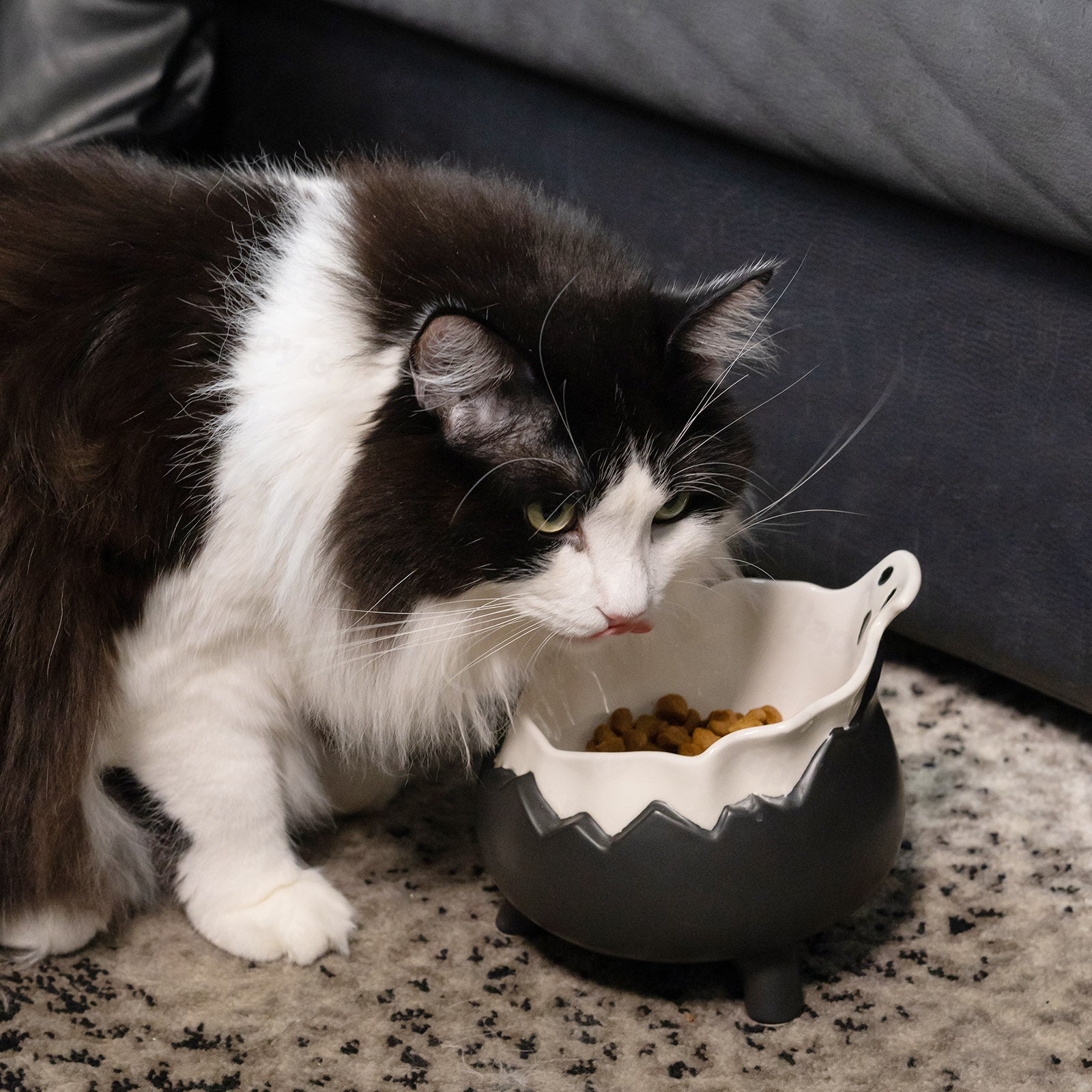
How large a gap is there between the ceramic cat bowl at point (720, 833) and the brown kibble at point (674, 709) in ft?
0.47

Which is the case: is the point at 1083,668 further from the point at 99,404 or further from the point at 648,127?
the point at 99,404

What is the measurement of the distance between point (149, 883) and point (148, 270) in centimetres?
56

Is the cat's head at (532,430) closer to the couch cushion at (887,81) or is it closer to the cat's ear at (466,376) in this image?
the cat's ear at (466,376)

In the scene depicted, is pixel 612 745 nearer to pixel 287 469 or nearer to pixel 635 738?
pixel 635 738

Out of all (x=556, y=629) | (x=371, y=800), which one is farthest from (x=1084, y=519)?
(x=371, y=800)

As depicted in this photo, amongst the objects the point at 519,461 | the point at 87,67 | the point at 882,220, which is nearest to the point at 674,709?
the point at 519,461

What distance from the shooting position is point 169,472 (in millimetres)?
959

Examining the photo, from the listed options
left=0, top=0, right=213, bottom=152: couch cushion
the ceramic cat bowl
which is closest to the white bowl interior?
the ceramic cat bowl

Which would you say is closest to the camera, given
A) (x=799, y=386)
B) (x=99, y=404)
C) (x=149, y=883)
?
(x=99, y=404)

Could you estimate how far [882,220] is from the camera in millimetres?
1289

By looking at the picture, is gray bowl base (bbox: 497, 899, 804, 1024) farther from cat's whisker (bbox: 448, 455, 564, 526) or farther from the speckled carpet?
cat's whisker (bbox: 448, 455, 564, 526)

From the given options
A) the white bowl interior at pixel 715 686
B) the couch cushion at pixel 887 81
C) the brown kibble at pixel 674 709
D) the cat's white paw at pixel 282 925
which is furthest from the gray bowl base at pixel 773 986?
the couch cushion at pixel 887 81

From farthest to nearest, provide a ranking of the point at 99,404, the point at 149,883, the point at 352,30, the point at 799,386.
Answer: the point at 352,30 < the point at 799,386 < the point at 149,883 < the point at 99,404

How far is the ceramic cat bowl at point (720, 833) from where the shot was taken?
3.05 ft
